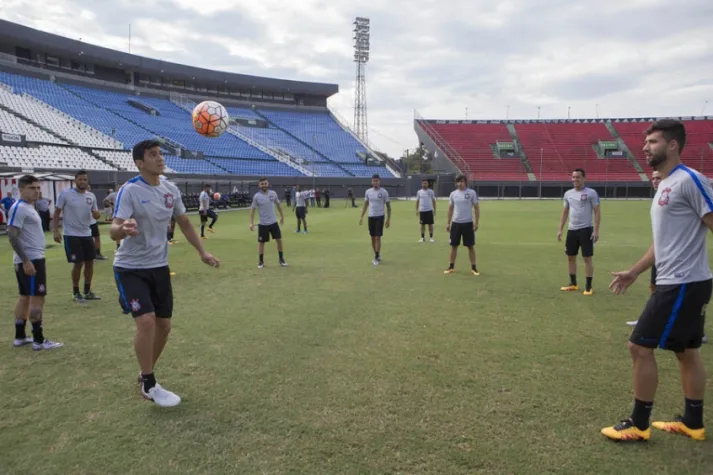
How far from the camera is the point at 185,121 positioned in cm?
4781

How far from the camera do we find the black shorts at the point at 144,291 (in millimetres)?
3871

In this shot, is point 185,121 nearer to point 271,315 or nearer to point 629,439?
point 271,315

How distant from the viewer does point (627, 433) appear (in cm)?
326

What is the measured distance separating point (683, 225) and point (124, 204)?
4089mm

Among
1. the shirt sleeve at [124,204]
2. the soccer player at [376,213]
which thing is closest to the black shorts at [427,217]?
the soccer player at [376,213]

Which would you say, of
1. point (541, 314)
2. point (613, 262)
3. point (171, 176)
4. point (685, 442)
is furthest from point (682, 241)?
point (171, 176)

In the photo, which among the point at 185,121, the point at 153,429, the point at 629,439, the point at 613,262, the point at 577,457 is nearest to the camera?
the point at 577,457

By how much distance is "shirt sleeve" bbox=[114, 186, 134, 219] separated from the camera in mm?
3879

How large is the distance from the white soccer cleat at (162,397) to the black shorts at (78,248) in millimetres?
4374

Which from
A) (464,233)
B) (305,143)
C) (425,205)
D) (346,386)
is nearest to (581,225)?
(464,233)

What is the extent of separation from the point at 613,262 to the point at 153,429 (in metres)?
10.3

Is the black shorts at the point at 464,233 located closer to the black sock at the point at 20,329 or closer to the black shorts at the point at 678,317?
the black shorts at the point at 678,317

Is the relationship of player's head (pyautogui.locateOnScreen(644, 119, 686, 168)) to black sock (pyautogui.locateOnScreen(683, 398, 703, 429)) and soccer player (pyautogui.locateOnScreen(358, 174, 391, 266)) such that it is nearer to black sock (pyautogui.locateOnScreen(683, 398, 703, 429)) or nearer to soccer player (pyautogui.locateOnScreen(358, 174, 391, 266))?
black sock (pyautogui.locateOnScreen(683, 398, 703, 429))

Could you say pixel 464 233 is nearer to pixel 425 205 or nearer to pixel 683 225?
pixel 425 205
